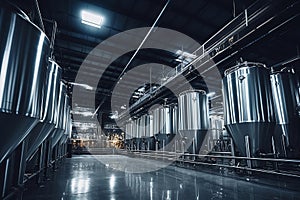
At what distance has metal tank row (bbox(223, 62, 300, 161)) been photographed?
3156mm

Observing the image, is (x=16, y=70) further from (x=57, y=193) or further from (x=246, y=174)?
(x=246, y=174)

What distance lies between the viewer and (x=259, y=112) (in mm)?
3164

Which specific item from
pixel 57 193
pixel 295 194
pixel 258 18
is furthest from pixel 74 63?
pixel 295 194

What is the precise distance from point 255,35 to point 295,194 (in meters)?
2.28

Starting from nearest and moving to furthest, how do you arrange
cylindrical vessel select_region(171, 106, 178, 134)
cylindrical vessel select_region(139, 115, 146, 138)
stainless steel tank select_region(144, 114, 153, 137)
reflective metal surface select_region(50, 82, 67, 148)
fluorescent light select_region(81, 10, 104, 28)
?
1. reflective metal surface select_region(50, 82, 67, 148)
2. fluorescent light select_region(81, 10, 104, 28)
3. cylindrical vessel select_region(171, 106, 178, 134)
4. stainless steel tank select_region(144, 114, 153, 137)
5. cylindrical vessel select_region(139, 115, 146, 138)

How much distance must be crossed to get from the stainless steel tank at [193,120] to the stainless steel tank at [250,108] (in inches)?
45.0

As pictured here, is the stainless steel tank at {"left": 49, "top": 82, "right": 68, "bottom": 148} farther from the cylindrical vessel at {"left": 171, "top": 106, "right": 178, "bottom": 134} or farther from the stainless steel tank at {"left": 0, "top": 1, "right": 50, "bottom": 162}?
the cylindrical vessel at {"left": 171, "top": 106, "right": 178, "bottom": 134}

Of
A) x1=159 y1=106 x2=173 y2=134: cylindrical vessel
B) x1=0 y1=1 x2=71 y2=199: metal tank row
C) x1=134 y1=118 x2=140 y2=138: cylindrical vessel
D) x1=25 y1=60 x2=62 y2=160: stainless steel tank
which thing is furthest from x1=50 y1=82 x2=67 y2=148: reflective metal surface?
x1=134 y1=118 x2=140 y2=138: cylindrical vessel

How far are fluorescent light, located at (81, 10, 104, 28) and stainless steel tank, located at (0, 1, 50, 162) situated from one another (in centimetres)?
328

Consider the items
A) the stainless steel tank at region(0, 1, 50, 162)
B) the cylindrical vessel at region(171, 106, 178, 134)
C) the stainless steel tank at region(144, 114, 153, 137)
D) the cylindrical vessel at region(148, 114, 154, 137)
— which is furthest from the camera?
the stainless steel tank at region(144, 114, 153, 137)

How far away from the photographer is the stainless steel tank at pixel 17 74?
1.11 m

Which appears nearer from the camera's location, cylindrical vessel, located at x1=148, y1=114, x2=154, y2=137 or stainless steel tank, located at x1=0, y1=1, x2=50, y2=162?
stainless steel tank, located at x1=0, y1=1, x2=50, y2=162

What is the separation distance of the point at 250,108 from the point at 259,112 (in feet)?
0.51

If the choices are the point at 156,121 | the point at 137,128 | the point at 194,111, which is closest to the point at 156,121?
the point at 156,121
